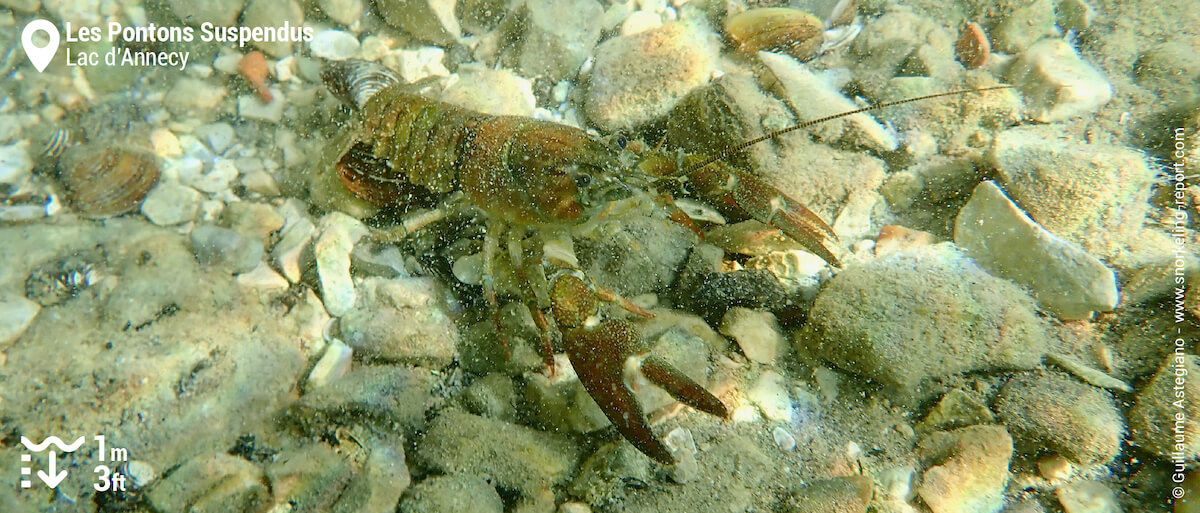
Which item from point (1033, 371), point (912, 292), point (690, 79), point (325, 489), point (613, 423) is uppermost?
point (690, 79)

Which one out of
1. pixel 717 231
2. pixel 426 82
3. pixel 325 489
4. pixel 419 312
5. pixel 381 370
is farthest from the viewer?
pixel 426 82

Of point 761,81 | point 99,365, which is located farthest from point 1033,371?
point 99,365

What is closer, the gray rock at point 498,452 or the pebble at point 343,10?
the gray rock at point 498,452

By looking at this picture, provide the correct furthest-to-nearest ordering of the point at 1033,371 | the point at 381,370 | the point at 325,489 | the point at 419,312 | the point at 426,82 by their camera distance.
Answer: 1. the point at 426,82
2. the point at 419,312
3. the point at 381,370
4. the point at 1033,371
5. the point at 325,489

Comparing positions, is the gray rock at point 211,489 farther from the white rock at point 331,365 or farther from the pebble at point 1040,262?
the pebble at point 1040,262

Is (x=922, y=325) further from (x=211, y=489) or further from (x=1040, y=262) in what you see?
(x=211, y=489)

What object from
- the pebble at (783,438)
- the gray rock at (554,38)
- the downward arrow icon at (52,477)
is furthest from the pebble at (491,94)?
the downward arrow icon at (52,477)

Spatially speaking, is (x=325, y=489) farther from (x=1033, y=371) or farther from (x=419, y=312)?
(x=1033, y=371)
